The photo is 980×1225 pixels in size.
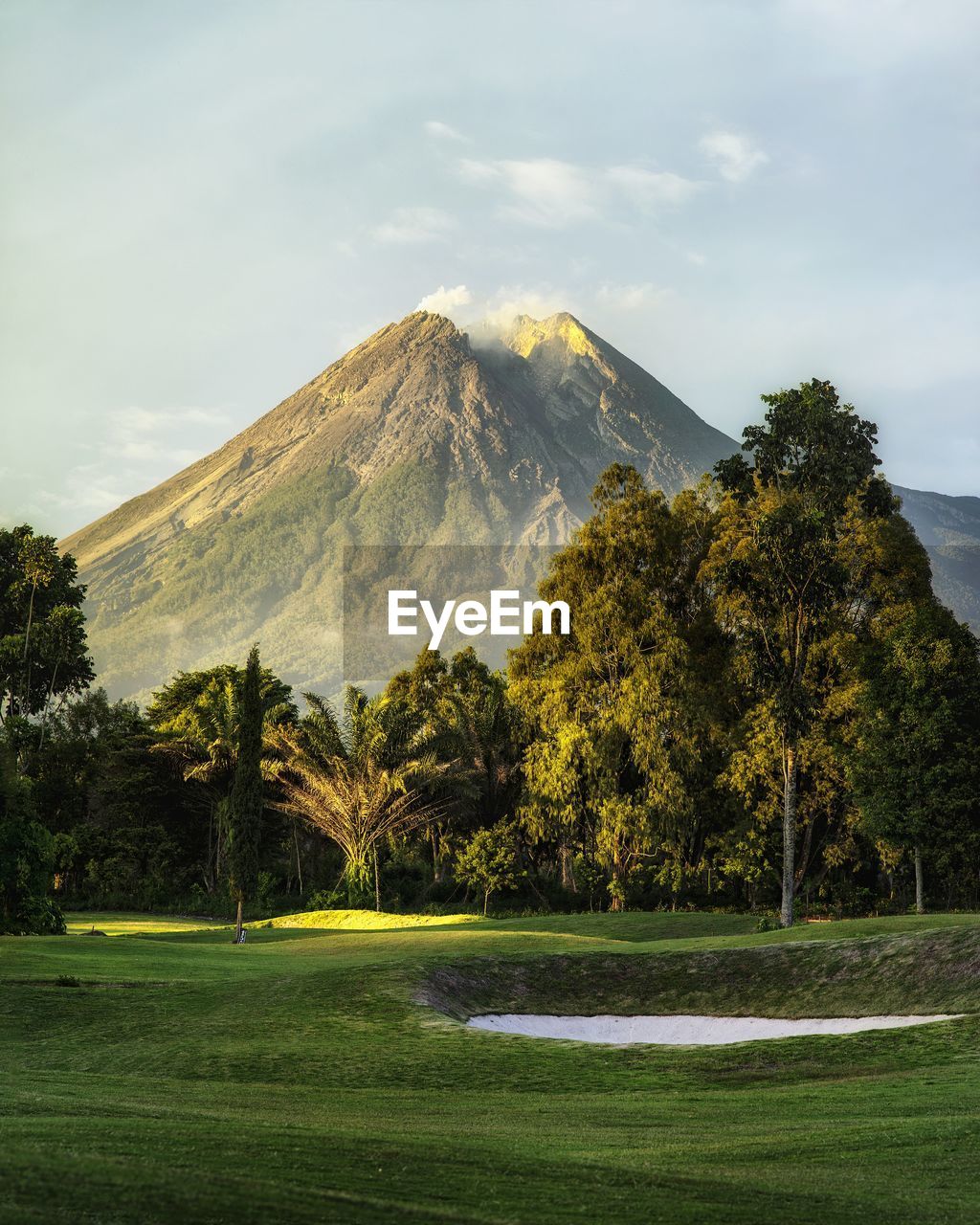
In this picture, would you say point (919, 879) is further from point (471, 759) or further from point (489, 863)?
point (471, 759)

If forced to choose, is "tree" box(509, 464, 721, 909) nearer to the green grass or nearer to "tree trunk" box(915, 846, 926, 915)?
"tree trunk" box(915, 846, 926, 915)

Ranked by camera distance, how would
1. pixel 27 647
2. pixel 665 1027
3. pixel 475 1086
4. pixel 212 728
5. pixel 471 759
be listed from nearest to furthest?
pixel 475 1086
pixel 665 1027
pixel 471 759
pixel 212 728
pixel 27 647

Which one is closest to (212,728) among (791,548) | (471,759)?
(471,759)

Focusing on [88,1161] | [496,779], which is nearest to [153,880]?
[496,779]

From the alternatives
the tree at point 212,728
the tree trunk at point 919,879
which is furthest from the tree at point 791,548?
the tree at point 212,728

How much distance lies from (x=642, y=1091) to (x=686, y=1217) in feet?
25.4

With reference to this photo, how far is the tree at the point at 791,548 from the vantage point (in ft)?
134

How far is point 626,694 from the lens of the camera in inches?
1887

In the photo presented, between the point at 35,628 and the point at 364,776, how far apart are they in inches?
841

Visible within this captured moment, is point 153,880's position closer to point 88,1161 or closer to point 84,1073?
point 84,1073

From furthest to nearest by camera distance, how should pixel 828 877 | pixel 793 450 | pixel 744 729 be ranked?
pixel 793 450 < pixel 828 877 < pixel 744 729

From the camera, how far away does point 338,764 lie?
52500 mm

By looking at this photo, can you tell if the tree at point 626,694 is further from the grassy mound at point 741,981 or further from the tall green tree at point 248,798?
the grassy mound at point 741,981

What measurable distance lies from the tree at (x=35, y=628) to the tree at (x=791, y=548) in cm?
3316
